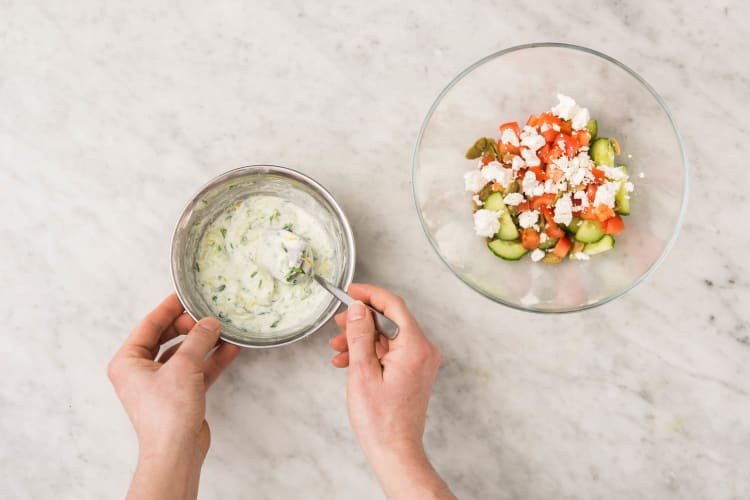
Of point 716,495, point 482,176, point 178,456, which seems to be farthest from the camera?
point 716,495

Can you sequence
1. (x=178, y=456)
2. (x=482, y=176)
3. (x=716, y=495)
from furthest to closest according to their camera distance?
(x=716, y=495) → (x=482, y=176) → (x=178, y=456)

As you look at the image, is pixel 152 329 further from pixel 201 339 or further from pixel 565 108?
pixel 565 108

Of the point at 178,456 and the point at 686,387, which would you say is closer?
the point at 178,456

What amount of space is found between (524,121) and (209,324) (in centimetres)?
97

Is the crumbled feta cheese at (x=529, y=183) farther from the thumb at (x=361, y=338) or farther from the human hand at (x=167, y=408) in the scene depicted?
the human hand at (x=167, y=408)

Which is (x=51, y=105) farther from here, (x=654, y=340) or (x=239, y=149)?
(x=654, y=340)

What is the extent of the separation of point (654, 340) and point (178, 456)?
1290mm

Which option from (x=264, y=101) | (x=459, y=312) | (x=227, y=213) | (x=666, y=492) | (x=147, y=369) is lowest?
(x=666, y=492)

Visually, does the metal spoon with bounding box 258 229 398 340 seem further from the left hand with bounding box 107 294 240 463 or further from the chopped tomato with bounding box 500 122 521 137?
the chopped tomato with bounding box 500 122 521 137

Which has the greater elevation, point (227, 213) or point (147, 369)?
point (227, 213)

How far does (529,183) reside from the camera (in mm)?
1525

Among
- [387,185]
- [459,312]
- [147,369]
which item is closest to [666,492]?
[459,312]

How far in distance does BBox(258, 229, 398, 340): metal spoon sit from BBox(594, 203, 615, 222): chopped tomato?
0.59 meters

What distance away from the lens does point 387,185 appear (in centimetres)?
172
